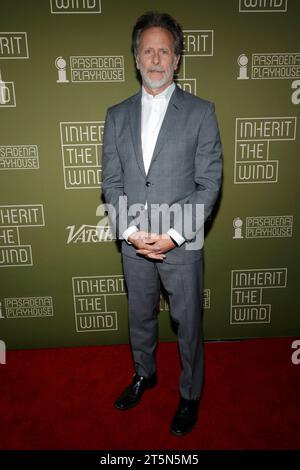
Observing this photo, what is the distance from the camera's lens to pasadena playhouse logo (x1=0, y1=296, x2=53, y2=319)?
8.75ft

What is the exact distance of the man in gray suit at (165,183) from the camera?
1822 mm

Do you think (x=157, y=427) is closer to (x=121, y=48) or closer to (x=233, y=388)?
(x=233, y=388)

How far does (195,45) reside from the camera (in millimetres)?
2291

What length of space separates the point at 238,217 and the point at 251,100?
0.71 m

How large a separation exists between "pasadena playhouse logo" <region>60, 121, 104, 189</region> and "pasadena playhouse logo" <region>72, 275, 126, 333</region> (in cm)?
63

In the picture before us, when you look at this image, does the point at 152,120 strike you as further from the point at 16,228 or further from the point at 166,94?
the point at 16,228

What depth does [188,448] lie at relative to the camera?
1.88 metres

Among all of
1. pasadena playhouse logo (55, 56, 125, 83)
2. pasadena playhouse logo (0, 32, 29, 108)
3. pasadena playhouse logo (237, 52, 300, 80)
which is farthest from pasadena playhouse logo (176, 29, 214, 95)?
pasadena playhouse logo (0, 32, 29, 108)

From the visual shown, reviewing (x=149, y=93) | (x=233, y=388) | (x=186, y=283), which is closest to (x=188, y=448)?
(x=233, y=388)

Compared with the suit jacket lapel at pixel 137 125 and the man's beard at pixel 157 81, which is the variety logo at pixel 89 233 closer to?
the suit jacket lapel at pixel 137 125

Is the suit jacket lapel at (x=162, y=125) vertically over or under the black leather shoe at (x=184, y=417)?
over

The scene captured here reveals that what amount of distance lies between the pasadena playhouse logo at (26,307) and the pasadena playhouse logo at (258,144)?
1.48 m

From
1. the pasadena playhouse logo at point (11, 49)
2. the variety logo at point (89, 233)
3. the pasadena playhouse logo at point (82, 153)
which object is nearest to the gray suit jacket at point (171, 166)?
the pasadena playhouse logo at point (82, 153)

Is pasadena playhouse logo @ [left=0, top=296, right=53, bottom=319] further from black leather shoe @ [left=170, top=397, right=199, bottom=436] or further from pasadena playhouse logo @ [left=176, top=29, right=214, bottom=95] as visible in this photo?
pasadena playhouse logo @ [left=176, top=29, right=214, bottom=95]
